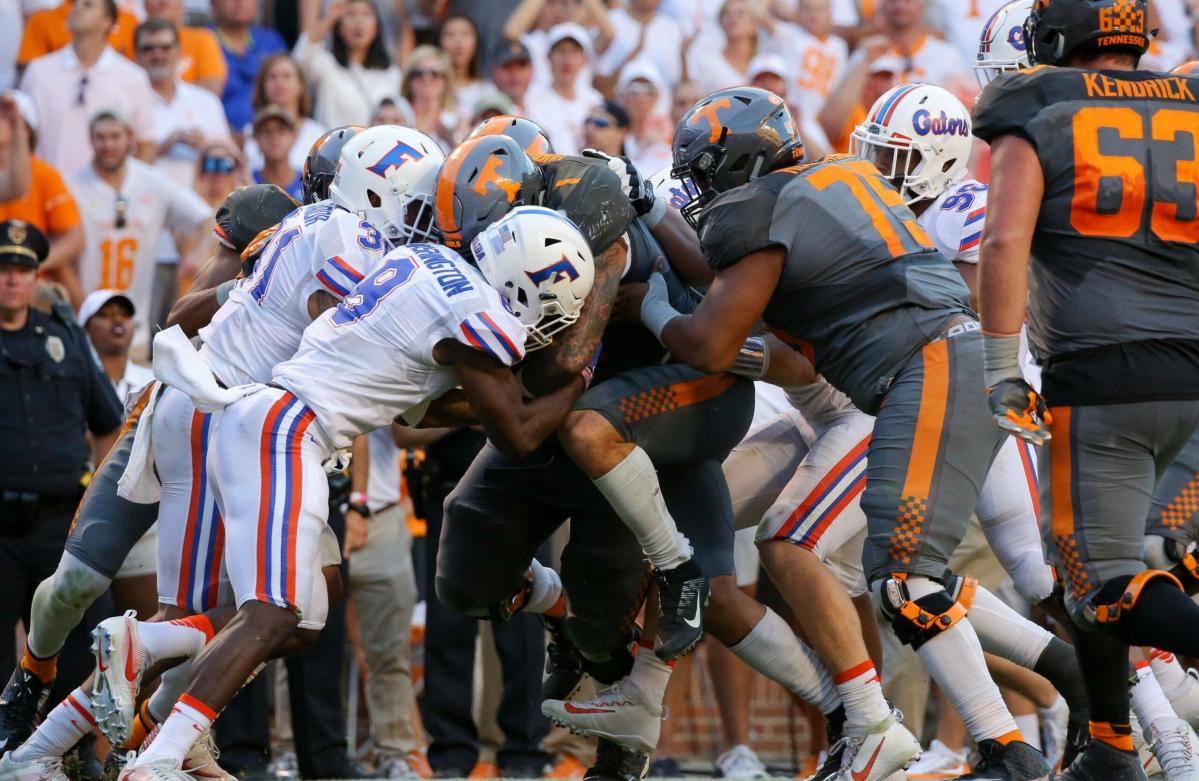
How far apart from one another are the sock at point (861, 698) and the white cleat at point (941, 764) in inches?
92.2

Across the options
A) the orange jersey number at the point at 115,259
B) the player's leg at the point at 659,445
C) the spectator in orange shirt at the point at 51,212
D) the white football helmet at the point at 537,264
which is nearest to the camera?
the white football helmet at the point at 537,264

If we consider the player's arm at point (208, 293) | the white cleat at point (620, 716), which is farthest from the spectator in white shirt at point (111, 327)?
the white cleat at point (620, 716)

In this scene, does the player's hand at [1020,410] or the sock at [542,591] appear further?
the sock at [542,591]

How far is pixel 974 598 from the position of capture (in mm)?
6422

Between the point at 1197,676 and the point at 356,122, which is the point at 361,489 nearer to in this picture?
the point at 356,122

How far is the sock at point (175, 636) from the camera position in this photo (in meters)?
5.80

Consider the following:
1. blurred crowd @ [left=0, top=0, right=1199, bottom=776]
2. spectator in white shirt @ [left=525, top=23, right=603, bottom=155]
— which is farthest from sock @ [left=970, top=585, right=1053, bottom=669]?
spectator in white shirt @ [left=525, top=23, right=603, bottom=155]

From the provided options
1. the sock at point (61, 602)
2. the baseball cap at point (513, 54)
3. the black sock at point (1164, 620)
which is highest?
the baseball cap at point (513, 54)

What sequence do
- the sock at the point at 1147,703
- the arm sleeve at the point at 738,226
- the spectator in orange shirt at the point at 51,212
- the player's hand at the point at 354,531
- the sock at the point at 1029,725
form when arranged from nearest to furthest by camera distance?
1. the arm sleeve at the point at 738,226
2. the sock at the point at 1147,703
3. the sock at the point at 1029,725
4. the player's hand at the point at 354,531
5. the spectator in orange shirt at the point at 51,212

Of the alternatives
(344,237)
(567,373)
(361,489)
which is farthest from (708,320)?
(361,489)

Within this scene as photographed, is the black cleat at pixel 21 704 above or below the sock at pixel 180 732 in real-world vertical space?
below

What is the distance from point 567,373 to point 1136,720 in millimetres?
2323

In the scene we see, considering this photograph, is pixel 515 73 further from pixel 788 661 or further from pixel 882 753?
pixel 882 753

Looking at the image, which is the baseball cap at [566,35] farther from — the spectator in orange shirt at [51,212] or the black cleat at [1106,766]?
the black cleat at [1106,766]
